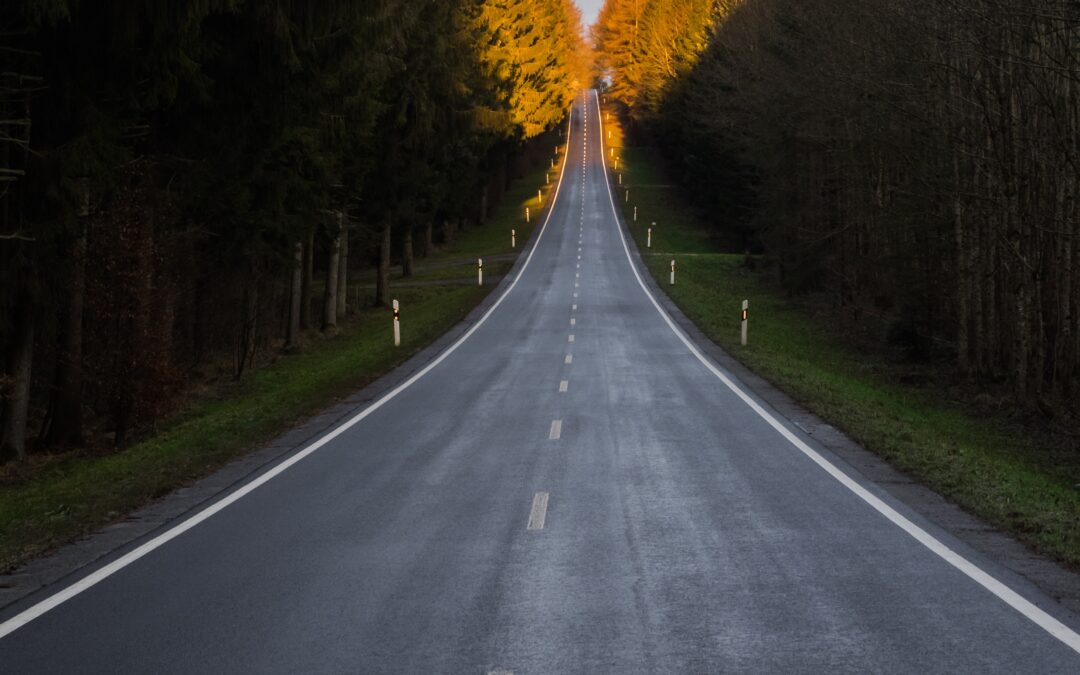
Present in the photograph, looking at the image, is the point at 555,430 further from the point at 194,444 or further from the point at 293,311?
the point at 293,311

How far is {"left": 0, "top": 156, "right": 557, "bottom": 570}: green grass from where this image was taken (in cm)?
1088

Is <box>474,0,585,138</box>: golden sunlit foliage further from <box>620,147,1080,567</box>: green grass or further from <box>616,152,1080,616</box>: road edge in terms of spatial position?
<box>616,152,1080,616</box>: road edge

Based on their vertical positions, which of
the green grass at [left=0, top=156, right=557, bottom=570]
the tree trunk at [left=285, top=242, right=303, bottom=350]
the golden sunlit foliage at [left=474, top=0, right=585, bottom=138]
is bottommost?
the green grass at [left=0, top=156, right=557, bottom=570]

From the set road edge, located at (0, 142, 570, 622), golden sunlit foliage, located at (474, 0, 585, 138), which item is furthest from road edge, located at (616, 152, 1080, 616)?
golden sunlit foliage, located at (474, 0, 585, 138)

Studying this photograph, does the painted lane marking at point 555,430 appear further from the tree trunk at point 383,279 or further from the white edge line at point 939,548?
the tree trunk at point 383,279

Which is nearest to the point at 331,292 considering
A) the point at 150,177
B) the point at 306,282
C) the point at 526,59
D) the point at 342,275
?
the point at 306,282

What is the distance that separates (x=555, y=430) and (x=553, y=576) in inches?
316

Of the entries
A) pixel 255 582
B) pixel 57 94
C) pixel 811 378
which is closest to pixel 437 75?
pixel 811 378

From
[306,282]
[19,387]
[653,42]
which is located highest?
[653,42]

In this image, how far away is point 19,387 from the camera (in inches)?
726

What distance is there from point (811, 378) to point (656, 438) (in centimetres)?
908

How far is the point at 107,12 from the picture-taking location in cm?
1421

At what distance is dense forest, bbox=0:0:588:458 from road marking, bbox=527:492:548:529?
7499mm

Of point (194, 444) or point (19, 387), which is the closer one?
point (194, 444)
